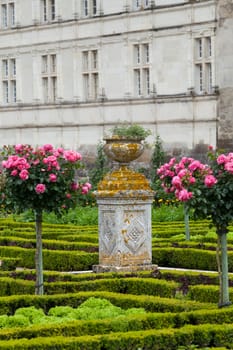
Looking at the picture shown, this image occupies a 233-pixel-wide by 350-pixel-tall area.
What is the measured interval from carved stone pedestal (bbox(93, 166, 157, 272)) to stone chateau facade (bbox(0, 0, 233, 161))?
1666 centimetres

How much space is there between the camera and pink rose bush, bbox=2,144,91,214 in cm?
1641

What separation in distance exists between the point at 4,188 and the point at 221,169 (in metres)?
3.64

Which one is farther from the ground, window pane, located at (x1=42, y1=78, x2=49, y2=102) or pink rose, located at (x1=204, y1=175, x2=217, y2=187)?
window pane, located at (x1=42, y1=78, x2=49, y2=102)

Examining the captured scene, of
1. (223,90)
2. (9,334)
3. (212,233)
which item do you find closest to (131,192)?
(212,233)

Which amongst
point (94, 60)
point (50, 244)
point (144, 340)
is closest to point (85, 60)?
point (94, 60)

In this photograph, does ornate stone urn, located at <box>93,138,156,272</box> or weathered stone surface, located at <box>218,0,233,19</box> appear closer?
ornate stone urn, located at <box>93,138,156,272</box>

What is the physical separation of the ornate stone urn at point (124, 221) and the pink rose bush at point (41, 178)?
7.57 feet

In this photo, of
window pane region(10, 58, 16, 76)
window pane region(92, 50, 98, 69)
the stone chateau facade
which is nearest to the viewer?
the stone chateau facade

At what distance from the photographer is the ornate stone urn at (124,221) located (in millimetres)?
19109

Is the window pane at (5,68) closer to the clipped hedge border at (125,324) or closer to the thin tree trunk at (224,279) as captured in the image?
the thin tree trunk at (224,279)

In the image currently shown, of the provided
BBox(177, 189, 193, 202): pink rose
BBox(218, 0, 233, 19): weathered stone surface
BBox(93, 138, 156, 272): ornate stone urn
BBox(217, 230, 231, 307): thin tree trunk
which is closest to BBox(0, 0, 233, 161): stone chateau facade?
BBox(218, 0, 233, 19): weathered stone surface

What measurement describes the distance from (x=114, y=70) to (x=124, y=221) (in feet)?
70.3

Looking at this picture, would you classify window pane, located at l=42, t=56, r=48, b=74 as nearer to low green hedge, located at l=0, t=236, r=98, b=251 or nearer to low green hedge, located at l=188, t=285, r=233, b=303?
low green hedge, located at l=0, t=236, r=98, b=251

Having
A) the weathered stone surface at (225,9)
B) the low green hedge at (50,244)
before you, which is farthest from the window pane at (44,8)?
the low green hedge at (50,244)
